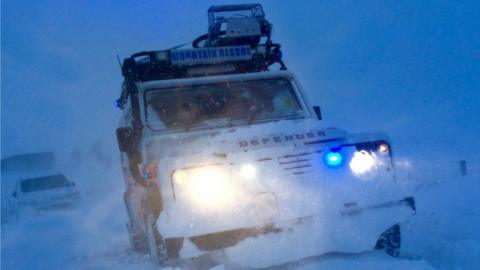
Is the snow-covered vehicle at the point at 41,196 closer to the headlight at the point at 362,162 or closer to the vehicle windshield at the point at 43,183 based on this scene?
the vehicle windshield at the point at 43,183

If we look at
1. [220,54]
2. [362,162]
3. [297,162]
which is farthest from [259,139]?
[220,54]

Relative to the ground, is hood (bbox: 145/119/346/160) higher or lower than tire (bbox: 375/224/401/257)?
higher

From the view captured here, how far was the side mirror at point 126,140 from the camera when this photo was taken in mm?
4410

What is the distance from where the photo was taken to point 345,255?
358 cm

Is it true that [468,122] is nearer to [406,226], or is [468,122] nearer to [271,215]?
[406,226]

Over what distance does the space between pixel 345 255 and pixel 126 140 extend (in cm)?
221

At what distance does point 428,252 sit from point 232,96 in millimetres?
2558

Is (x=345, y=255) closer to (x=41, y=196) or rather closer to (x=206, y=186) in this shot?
(x=206, y=186)

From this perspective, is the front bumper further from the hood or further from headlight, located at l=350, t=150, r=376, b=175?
the hood

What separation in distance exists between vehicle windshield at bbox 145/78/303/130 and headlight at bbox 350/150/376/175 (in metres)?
1.43

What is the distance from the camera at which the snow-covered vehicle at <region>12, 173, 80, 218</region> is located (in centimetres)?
1421

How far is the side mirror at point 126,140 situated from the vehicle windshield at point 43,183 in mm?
11553

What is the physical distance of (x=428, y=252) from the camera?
14.3 ft

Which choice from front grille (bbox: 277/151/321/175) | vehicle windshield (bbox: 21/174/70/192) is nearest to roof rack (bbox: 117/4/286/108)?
front grille (bbox: 277/151/321/175)
